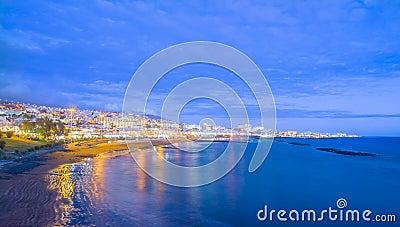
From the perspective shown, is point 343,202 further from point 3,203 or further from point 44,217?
point 3,203

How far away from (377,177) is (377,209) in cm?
1272

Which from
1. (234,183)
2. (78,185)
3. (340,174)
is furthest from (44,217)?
(340,174)

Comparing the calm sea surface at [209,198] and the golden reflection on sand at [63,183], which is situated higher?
the golden reflection on sand at [63,183]
